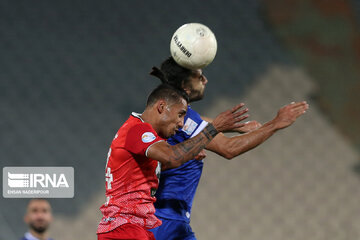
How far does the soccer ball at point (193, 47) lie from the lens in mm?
3080

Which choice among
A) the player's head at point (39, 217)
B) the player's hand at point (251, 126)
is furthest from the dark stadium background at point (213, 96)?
the player's hand at point (251, 126)

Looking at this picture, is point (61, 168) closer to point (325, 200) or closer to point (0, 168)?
point (0, 168)

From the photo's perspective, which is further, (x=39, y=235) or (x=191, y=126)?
(x=39, y=235)

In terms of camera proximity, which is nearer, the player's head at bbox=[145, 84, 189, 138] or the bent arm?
the bent arm

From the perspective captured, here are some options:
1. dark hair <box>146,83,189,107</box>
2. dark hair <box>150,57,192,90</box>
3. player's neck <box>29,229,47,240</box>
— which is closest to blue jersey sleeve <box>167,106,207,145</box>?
dark hair <box>150,57,192,90</box>

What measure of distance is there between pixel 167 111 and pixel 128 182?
0.39 m

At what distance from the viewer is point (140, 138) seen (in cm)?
248

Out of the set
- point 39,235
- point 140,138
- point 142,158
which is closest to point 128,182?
point 142,158

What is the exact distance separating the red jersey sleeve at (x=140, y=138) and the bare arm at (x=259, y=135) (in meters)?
0.61

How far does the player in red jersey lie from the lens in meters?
2.49

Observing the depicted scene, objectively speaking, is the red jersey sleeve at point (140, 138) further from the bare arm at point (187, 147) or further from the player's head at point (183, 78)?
the player's head at point (183, 78)

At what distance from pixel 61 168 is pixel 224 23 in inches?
96.2

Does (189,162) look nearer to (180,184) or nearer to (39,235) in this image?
(180,184)

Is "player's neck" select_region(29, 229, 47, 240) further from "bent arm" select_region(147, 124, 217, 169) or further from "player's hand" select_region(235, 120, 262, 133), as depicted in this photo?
"bent arm" select_region(147, 124, 217, 169)
